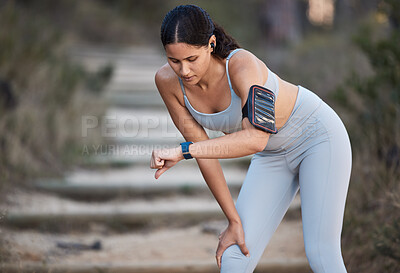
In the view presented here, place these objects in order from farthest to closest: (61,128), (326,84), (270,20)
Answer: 1. (270,20)
2. (326,84)
3. (61,128)

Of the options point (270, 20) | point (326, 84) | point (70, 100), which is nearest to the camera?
point (70, 100)

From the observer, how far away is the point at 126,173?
5770mm

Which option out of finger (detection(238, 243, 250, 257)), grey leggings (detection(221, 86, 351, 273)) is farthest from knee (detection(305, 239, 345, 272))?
finger (detection(238, 243, 250, 257))

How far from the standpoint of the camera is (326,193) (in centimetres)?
216

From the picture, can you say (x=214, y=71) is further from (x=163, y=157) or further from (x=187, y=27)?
(x=163, y=157)

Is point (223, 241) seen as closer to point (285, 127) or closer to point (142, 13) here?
point (285, 127)

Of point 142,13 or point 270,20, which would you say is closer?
point 270,20

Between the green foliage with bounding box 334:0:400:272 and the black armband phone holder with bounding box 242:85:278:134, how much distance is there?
4.64ft

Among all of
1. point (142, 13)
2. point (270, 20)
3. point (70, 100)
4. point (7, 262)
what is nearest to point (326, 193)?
point (7, 262)

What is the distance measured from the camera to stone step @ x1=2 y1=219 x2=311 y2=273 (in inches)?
129

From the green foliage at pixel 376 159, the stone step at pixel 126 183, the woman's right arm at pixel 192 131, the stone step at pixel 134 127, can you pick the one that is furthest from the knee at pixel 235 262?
the stone step at pixel 134 127

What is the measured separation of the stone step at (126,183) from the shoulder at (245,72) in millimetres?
3307

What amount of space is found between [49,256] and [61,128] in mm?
2582

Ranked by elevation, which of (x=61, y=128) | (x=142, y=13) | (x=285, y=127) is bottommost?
(x=142, y=13)
